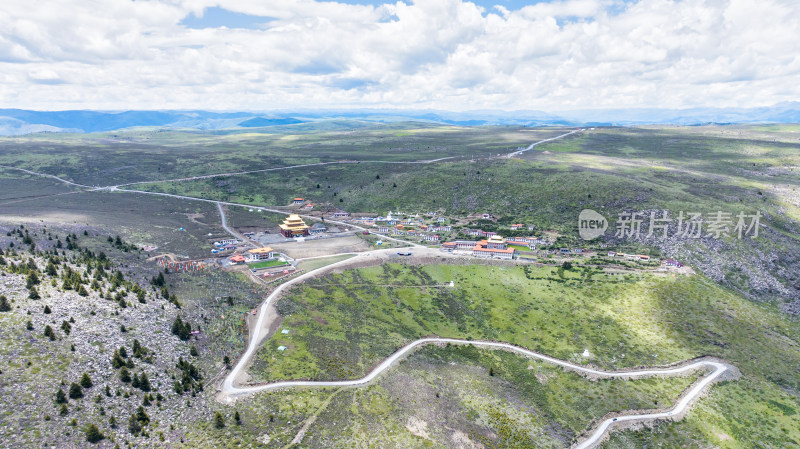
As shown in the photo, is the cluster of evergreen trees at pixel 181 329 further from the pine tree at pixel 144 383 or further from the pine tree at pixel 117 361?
the pine tree at pixel 144 383

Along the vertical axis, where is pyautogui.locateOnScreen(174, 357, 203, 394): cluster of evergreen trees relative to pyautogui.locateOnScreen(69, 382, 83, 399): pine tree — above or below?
below

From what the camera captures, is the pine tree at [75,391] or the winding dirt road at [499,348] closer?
the pine tree at [75,391]

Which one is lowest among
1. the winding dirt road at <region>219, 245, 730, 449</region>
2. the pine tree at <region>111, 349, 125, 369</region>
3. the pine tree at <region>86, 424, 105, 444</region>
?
the winding dirt road at <region>219, 245, 730, 449</region>

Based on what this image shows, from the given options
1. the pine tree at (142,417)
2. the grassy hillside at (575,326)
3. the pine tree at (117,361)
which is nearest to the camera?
the pine tree at (142,417)

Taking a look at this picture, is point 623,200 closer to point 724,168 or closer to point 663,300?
point 663,300

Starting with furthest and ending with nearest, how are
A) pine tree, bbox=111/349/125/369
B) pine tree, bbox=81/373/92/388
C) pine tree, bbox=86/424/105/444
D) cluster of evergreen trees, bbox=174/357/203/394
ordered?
1. cluster of evergreen trees, bbox=174/357/203/394
2. pine tree, bbox=111/349/125/369
3. pine tree, bbox=81/373/92/388
4. pine tree, bbox=86/424/105/444

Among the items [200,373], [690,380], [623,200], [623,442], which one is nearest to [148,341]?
[200,373]

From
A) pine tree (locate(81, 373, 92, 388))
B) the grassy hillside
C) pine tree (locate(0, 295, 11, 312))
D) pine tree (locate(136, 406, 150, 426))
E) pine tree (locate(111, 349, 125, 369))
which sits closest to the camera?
pine tree (locate(136, 406, 150, 426))

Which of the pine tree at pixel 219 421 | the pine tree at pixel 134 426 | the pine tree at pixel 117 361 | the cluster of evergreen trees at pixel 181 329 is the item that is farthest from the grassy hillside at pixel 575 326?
the pine tree at pixel 117 361

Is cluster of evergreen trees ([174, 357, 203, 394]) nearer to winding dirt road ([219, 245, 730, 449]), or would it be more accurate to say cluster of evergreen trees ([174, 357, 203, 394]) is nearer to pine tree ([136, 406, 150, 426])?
winding dirt road ([219, 245, 730, 449])

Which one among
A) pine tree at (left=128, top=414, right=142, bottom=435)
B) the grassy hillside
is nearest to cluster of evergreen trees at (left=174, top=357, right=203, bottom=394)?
pine tree at (left=128, top=414, right=142, bottom=435)
